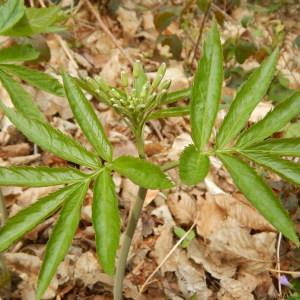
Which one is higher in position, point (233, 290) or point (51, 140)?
point (51, 140)

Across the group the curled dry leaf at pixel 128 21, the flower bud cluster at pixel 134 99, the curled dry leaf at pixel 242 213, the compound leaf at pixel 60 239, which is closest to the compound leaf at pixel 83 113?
the flower bud cluster at pixel 134 99

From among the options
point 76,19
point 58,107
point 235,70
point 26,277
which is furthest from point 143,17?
point 26,277

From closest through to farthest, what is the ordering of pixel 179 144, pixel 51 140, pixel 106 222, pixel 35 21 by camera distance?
pixel 106 222 → pixel 51 140 → pixel 35 21 → pixel 179 144

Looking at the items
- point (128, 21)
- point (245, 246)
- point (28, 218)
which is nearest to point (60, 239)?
point (28, 218)

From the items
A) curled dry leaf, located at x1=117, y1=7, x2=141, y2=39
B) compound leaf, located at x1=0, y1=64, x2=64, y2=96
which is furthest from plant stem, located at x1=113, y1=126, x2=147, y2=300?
curled dry leaf, located at x1=117, y1=7, x2=141, y2=39

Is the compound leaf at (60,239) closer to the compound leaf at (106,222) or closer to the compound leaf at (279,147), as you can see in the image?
the compound leaf at (106,222)

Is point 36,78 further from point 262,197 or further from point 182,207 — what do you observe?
point 182,207
